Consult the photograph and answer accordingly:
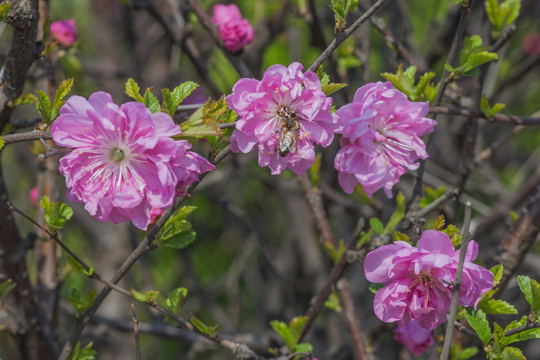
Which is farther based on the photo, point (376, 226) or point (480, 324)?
point (376, 226)

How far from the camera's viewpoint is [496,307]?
4.75 ft

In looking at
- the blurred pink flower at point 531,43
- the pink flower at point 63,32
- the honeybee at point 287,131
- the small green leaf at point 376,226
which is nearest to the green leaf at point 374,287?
the small green leaf at point 376,226

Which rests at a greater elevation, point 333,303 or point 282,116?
point 282,116

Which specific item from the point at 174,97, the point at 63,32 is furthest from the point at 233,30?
the point at 174,97

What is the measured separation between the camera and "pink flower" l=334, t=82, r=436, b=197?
1.40 meters

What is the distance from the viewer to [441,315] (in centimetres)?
142

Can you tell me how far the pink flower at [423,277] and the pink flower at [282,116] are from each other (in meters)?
0.31

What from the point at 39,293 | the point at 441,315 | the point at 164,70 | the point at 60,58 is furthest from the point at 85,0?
the point at 441,315

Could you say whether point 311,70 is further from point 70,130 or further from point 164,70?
point 164,70

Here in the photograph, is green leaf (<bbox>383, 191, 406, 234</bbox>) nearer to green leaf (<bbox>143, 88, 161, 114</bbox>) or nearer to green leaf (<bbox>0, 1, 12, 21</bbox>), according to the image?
green leaf (<bbox>143, 88, 161, 114</bbox>)

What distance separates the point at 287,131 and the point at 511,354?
76cm

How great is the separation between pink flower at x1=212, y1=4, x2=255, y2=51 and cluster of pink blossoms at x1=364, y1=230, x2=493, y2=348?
1101 mm

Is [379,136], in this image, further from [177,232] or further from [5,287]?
[5,287]

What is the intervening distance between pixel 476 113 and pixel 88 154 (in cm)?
116
